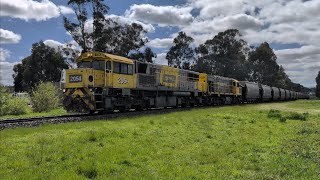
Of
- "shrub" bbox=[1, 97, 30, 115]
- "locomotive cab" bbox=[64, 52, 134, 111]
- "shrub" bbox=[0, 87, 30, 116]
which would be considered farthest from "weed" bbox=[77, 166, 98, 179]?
"shrub" bbox=[1, 97, 30, 115]

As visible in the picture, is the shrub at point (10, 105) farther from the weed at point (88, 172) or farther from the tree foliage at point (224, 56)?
the tree foliage at point (224, 56)

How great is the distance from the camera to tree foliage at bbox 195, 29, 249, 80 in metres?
92.4

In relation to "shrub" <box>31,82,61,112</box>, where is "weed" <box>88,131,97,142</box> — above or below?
below

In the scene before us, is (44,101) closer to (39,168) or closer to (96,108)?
(96,108)

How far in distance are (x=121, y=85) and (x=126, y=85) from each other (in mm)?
610

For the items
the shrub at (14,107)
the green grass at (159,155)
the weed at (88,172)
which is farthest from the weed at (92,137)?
the shrub at (14,107)

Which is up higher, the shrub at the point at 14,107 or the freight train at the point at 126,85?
the freight train at the point at 126,85

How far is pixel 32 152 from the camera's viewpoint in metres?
9.73

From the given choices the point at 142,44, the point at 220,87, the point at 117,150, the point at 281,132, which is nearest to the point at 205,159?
the point at 117,150

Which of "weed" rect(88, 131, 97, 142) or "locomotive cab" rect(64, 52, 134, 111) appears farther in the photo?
"locomotive cab" rect(64, 52, 134, 111)

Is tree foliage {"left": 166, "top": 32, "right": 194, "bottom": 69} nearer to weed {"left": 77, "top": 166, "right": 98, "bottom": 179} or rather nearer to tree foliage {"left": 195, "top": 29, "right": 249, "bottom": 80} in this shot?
tree foliage {"left": 195, "top": 29, "right": 249, "bottom": 80}

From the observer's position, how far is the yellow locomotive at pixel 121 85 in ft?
74.0

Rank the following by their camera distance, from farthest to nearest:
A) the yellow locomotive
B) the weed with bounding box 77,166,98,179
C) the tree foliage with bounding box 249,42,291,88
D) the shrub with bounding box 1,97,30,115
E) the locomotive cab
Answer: the tree foliage with bounding box 249,42,291,88, the shrub with bounding box 1,97,30,115, the yellow locomotive, the locomotive cab, the weed with bounding box 77,166,98,179

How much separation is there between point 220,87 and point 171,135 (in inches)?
1252
